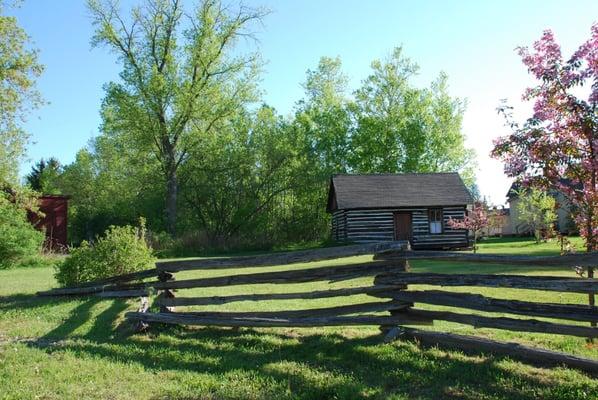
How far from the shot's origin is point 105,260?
1208 cm

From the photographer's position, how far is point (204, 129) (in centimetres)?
3912

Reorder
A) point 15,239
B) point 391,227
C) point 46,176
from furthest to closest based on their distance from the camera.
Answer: point 46,176
point 391,227
point 15,239

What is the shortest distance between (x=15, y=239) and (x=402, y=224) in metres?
21.3

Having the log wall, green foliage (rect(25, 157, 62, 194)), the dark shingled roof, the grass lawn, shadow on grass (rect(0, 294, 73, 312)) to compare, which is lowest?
the grass lawn

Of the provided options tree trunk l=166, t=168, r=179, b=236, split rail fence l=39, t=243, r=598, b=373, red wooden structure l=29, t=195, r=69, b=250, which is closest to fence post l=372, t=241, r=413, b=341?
split rail fence l=39, t=243, r=598, b=373

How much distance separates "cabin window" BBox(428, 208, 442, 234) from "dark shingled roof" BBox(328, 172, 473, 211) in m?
0.91

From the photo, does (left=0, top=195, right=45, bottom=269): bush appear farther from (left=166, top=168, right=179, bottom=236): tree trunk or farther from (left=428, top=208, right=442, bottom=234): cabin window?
(left=428, top=208, right=442, bottom=234): cabin window

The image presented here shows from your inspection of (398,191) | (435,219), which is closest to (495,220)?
(435,219)

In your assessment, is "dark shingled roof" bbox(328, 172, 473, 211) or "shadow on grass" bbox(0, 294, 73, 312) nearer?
"shadow on grass" bbox(0, 294, 73, 312)

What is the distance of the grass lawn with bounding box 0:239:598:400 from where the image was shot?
5.25m

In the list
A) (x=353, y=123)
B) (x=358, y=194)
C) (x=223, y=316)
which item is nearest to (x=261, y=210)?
(x=358, y=194)

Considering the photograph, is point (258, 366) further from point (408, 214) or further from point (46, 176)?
point (46, 176)

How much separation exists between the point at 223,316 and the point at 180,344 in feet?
2.83

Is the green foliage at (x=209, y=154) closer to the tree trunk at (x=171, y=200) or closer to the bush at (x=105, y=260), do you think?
the tree trunk at (x=171, y=200)
